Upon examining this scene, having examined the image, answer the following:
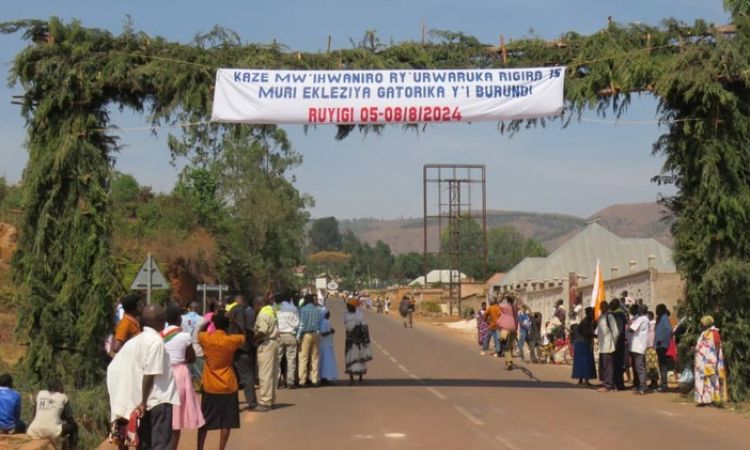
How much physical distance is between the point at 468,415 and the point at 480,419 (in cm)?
53

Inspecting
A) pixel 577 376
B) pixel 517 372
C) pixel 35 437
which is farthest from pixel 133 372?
pixel 517 372

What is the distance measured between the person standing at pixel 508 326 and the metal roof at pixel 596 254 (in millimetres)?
35904

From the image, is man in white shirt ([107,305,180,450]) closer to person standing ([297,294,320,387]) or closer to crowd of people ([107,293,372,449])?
crowd of people ([107,293,372,449])

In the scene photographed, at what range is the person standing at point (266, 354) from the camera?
55.3 feet

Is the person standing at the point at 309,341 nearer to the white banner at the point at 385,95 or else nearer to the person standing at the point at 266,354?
the person standing at the point at 266,354

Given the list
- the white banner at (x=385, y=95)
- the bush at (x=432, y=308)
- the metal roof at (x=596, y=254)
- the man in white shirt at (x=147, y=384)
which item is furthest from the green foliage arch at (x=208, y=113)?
the bush at (x=432, y=308)

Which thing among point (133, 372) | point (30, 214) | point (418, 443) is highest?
point (30, 214)

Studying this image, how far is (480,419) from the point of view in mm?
15250

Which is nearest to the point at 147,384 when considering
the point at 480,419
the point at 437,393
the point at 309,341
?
the point at 480,419

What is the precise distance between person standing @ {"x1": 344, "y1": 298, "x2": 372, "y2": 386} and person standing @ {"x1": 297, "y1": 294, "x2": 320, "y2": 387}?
912mm

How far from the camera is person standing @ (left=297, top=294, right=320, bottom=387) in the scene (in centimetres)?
2081

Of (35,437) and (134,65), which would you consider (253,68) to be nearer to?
(134,65)

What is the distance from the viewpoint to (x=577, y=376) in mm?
21703

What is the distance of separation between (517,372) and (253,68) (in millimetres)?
10941
